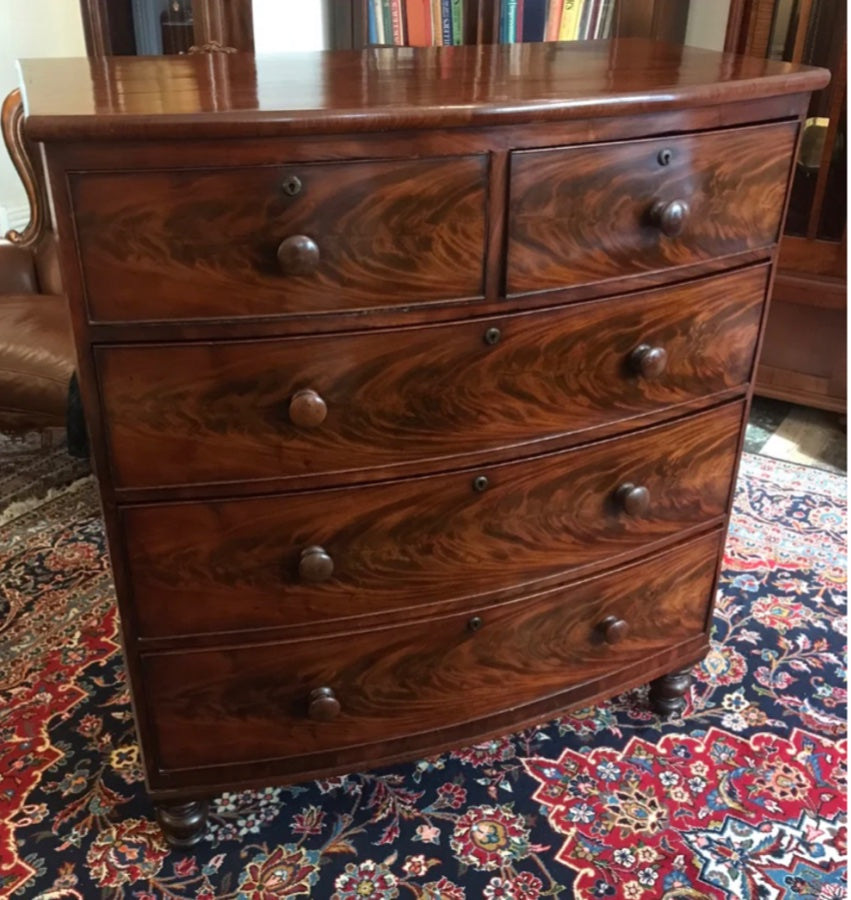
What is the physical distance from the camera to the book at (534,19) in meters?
2.20

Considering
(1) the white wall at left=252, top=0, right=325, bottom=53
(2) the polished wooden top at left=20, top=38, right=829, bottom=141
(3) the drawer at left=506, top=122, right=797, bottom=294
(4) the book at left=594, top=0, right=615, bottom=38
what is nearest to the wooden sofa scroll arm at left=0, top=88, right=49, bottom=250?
(1) the white wall at left=252, top=0, right=325, bottom=53

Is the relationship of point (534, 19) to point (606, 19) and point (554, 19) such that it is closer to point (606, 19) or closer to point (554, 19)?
point (554, 19)

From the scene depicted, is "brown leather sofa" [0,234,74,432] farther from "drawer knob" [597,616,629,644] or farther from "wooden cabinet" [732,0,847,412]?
"wooden cabinet" [732,0,847,412]

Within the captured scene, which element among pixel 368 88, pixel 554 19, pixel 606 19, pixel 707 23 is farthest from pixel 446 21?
pixel 368 88

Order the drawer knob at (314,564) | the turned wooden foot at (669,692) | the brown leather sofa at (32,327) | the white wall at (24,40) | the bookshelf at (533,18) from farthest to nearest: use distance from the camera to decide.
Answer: the white wall at (24,40) < the bookshelf at (533,18) < the brown leather sofa at (32,327) < the turned wooden foot at (669,692) < the drawer knob at (314,564)

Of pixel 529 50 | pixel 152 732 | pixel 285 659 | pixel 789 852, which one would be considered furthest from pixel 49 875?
pixel 529 50

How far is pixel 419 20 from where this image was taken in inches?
91.0

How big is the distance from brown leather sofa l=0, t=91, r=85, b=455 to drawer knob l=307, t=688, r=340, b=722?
971mm

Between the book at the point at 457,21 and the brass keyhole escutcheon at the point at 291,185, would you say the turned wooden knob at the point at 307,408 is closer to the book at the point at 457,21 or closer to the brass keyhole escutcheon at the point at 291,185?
the brass keyhole escutcheon at the point at 291,185

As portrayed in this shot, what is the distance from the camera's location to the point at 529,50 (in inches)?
57.7

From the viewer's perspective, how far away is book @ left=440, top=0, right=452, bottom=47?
2.27 meters

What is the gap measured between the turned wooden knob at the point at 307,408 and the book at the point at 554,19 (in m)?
1.53

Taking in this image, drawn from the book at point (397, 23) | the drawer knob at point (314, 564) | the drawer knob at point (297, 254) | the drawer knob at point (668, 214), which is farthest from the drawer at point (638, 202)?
the book at point (397, 23)

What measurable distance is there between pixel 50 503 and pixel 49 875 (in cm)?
106
